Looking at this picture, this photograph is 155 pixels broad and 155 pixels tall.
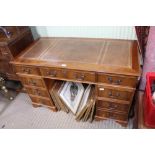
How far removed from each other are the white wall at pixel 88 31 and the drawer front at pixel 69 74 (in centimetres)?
55

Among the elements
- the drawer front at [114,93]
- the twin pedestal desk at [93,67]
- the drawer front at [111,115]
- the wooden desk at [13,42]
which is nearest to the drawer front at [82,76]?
the twin pedestal desk at [93,67]

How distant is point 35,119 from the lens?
1.80m

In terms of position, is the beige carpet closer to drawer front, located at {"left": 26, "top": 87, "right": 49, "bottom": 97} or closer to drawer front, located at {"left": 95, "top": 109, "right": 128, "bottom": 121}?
drawer front, located at {"left": 95, "top": 109, "right": 128, "bottom": 121}

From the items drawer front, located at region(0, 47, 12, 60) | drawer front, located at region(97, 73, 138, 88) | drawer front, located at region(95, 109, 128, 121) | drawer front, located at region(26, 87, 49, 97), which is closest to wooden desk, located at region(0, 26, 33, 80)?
drawer front, located at region(0, 47, 12, 60)

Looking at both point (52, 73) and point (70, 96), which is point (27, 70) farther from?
point (70, 96)

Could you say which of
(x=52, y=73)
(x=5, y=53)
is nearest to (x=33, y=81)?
(x=52, y=73)

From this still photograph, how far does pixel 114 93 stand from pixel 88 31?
2.36 feet

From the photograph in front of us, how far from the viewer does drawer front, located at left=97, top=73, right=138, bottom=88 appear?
1.16 m

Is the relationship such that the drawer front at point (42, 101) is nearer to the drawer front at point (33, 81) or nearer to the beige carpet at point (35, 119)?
the beige carpet at point (35, 119)

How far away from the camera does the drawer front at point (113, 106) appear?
1.40m

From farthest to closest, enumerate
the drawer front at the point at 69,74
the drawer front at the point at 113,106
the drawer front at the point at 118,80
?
the drawer front at the point at 113,106 < the drawer front at the point at 69,74 < the drawer front at the point at 118,80

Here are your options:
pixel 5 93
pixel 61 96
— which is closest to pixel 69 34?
pixel 61 96

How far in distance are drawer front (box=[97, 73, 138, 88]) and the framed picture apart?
50 centimetres
